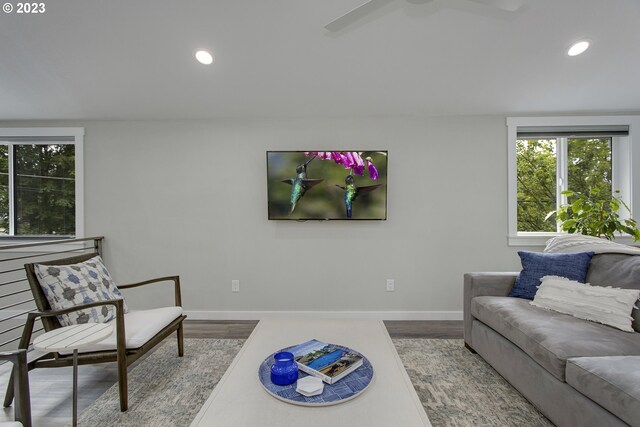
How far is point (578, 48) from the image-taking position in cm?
250

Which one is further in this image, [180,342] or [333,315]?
[333,315]

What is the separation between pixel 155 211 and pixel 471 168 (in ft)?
11.1

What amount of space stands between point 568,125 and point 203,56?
360cm

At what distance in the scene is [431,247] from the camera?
10.9 feet

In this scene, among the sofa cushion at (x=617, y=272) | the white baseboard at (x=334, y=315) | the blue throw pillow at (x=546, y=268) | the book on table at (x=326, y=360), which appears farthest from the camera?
the white baseboard at (x=334, y=315)

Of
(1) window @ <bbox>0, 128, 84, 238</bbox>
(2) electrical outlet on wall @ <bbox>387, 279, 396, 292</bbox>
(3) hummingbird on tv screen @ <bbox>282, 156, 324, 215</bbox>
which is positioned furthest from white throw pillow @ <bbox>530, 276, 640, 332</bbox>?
(1) window @ <bbox>0, 128, 84, 238</bbox>

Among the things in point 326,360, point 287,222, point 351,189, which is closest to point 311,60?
point 351,189

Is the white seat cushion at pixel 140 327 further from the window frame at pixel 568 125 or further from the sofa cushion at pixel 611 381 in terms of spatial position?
the window frame at pixel 568 125

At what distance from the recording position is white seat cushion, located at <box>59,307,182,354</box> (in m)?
1.87

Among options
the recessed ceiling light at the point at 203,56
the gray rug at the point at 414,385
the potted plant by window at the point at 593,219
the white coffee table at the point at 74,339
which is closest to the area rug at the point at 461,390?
the gray rug at the point at 414,385

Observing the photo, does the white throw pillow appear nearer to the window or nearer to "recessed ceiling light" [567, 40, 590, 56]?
"recessed ceiling light" [567, 40, 590, 56]

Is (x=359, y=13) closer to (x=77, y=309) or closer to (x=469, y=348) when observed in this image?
(x=77, y=309)

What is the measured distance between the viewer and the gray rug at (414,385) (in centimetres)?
177

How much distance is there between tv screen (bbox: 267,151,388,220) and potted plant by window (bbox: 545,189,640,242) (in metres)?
1.78
